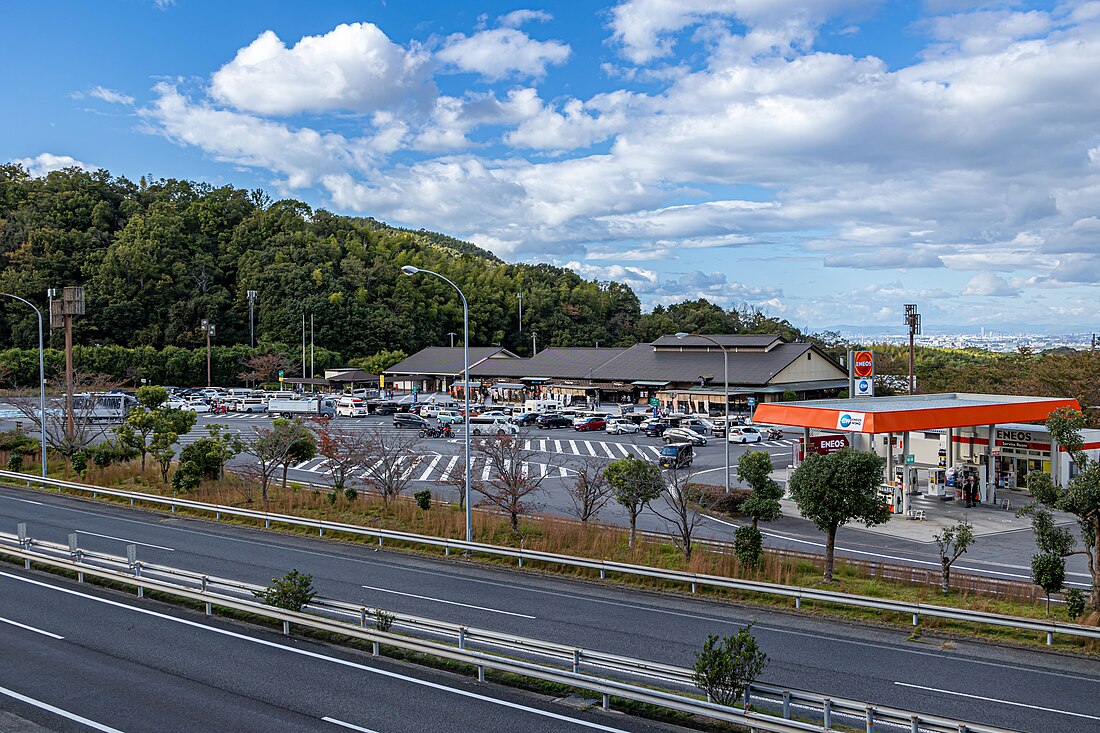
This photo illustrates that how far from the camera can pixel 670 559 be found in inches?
898

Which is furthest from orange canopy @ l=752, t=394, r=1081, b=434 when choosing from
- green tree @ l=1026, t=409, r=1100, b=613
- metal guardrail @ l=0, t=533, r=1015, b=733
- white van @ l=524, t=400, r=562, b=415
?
white van @ l=524, t=400, r=562, b=415

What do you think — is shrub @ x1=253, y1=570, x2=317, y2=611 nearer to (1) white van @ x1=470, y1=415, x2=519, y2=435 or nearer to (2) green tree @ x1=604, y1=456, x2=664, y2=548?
(2) green tree @ x1=604, y1=456, x2=664, y2=548

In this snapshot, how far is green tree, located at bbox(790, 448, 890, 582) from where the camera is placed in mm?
20281

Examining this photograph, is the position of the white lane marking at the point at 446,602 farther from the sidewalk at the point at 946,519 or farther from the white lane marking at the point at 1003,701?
the sidewalk at the point at 946,519

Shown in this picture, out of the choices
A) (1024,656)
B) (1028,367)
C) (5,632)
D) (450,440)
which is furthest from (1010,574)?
(1028,367)

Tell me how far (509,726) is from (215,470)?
2633 centimetres

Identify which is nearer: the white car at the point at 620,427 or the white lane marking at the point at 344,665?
the white lane marking at the point at 344,665

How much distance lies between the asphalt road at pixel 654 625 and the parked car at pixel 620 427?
35156 millimetres

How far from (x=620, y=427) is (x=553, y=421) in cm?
597

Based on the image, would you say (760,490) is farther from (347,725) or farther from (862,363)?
(862,363)

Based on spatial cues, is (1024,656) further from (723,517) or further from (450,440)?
(450,440)

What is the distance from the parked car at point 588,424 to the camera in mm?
61531

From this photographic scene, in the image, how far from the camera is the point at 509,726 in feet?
38.9

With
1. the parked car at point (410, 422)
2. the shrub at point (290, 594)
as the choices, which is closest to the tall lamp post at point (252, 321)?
the parked car at point (410, 422)
